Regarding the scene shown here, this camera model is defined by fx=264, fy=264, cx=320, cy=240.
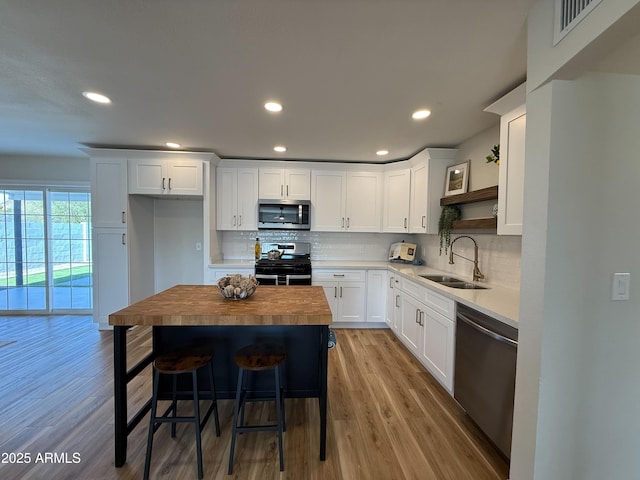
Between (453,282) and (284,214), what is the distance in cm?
231

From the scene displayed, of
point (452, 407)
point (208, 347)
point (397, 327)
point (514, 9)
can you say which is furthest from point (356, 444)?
point (514, 9)

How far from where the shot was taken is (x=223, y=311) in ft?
5.23

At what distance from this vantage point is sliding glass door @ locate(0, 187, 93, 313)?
4039 millimetres

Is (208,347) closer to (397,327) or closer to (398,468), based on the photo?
(398,468)

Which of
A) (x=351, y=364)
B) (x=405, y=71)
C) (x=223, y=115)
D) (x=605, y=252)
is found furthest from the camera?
(x=351, y=364)

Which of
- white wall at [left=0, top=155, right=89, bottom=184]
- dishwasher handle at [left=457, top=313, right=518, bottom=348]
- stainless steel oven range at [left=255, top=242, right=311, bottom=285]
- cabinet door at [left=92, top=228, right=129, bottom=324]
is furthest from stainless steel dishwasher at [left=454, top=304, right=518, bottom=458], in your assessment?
white wall at [left=0, top=155, right=89, bottom=184]

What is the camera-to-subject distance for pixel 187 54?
5.12 feet

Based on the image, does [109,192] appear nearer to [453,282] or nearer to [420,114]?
[420,114]

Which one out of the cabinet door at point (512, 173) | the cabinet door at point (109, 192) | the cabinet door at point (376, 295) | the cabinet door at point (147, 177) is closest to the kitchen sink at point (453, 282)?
the cabinet door at point (512, 173)

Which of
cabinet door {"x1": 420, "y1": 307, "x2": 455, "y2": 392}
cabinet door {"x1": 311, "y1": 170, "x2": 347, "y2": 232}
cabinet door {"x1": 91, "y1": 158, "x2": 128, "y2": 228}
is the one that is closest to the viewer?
cabinet door {"x1": 420, "y1": 307, "x2": 455, "y2": 392}

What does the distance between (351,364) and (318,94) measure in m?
2.57

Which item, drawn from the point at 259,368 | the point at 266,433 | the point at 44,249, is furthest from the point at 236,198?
the point at 44,249

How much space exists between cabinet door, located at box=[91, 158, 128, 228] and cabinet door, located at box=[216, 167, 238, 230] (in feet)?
3.77

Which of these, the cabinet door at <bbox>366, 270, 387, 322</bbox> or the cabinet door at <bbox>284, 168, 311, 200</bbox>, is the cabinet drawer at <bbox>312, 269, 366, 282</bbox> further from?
the cabinet door at <bbox>284, 168, 311, 200</bbox>
